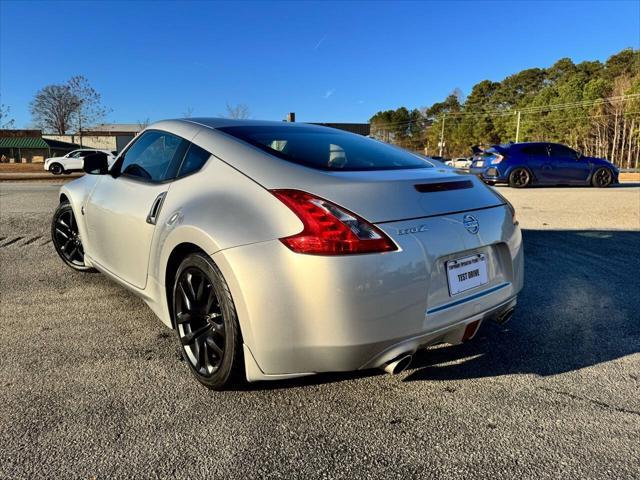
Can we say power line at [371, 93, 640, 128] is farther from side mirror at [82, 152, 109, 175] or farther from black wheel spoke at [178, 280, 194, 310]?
black wheel spoke at [178, 280, 194, 310]

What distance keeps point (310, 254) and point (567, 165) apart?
573 inches

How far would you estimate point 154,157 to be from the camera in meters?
3.22

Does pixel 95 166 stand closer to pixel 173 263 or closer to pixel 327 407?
pixel 173 263

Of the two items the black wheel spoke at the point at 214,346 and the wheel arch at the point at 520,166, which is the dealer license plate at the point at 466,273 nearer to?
the black wheel spoke at the point at 214,346

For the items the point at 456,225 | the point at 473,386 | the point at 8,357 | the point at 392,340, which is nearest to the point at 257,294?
the point at 392,340

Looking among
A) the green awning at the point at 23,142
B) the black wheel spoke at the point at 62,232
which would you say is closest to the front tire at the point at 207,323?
the black wheel spoke at the point at 62,232

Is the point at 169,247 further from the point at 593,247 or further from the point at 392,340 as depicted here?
the point at 593,247

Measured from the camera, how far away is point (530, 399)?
238 cm

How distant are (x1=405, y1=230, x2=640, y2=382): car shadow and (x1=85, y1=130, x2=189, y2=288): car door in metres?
1.82

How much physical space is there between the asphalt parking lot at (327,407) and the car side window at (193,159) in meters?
1.14

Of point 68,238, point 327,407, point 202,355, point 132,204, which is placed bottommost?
point 327,407

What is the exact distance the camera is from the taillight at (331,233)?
6.43ft

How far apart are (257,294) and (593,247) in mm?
5310

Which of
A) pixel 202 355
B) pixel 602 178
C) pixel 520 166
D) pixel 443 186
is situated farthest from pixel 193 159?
pixel 602 178
